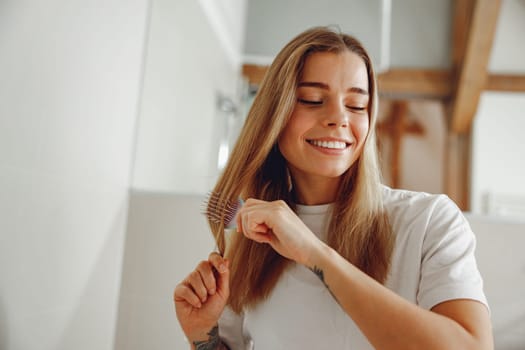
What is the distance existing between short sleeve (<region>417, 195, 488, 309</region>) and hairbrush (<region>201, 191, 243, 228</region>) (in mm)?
326

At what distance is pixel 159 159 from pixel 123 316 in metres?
0.50

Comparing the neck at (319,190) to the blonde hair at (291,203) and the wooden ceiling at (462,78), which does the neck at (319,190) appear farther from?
the wooden ceiling at (462,78)

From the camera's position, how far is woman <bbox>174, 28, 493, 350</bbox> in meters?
0.68

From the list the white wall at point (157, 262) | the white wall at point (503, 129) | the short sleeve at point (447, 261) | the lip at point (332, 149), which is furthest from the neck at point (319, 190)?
the white wall at point (503, 129)

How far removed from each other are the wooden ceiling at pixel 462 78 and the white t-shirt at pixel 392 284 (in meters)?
1.18

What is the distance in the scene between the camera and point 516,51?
9.69ft

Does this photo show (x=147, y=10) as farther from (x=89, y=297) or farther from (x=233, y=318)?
(x=233, y=318)

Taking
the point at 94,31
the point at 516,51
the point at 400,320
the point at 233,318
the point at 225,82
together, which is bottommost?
the point at 233,318

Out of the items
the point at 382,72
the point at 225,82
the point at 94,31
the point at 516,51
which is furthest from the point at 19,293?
the point at 516,51

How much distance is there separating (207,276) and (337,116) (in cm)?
36

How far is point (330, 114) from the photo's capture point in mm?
786

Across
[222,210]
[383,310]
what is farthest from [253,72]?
[383,310]

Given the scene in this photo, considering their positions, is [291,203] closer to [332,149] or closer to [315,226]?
[315,226]

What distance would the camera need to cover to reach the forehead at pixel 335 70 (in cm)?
80
